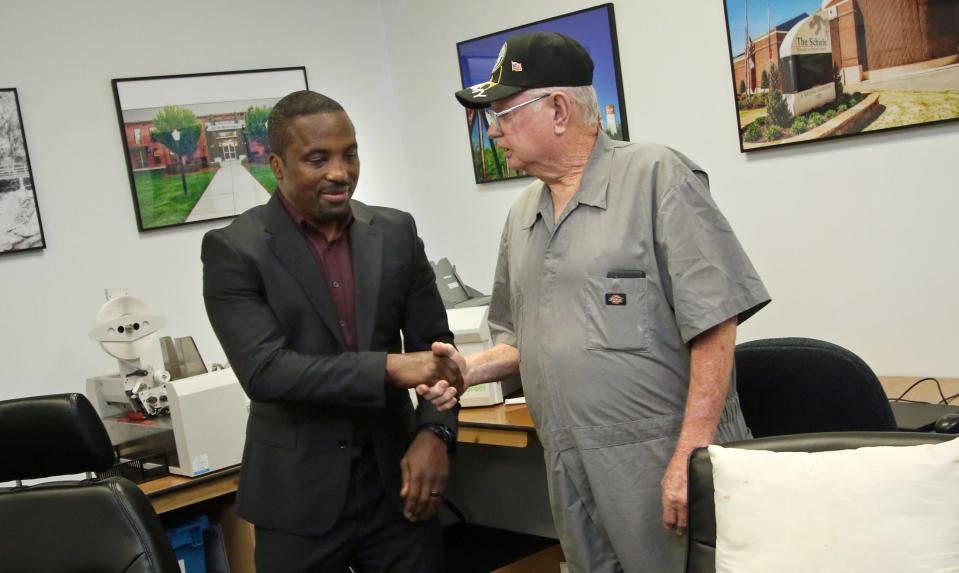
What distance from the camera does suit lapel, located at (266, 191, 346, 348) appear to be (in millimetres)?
2045

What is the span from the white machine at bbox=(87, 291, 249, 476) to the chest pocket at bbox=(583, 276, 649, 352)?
174 cm

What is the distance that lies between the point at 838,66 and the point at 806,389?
1.46 m

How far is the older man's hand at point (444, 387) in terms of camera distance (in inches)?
81.0

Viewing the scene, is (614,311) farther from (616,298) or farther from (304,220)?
(304,220)

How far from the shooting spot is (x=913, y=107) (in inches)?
117

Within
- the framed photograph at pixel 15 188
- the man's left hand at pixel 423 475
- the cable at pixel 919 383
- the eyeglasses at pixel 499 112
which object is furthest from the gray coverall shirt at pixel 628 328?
the framed photograph at pixel 15 188

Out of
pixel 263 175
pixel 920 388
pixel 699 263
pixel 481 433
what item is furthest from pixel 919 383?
pixel 263 175

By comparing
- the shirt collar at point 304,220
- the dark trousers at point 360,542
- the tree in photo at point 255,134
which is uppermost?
the tree in photo at point 255,134

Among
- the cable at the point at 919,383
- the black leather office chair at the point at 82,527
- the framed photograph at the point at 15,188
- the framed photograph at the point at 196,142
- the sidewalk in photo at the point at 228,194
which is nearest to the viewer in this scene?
the black leather office chair at the point at 82,527

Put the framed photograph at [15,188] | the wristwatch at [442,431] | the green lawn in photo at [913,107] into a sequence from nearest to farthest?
the wristwatch at [442,431] → the green lawn in photo at [913,107] → the framed photograph at [15,188]

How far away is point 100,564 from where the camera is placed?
1923mm

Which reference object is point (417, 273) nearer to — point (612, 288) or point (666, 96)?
point (612, 288)

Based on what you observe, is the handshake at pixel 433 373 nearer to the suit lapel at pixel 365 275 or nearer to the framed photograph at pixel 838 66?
the suit lapel at pixel 365 275

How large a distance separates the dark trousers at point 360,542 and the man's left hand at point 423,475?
2.0 inches
